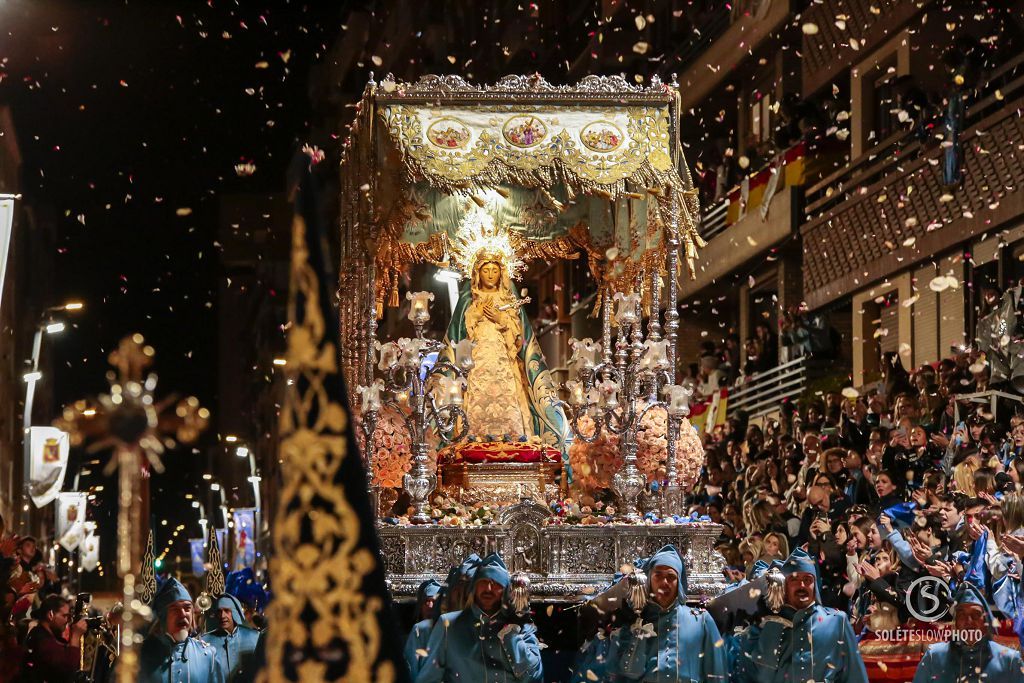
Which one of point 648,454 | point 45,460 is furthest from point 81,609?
point 45,460

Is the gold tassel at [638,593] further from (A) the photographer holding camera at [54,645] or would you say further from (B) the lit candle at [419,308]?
(A) the photographer holding camera at [54,645]

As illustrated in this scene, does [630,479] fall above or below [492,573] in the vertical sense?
above

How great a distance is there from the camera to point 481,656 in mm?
10617

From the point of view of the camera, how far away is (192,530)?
3553 inches

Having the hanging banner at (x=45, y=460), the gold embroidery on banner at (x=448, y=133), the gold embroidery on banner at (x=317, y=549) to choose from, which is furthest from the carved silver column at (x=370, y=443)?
the hanging banner at (x=45, y=460)

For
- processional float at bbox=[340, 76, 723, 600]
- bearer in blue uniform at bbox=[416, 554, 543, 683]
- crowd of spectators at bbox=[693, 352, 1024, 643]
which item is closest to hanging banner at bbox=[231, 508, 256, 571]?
crowd of spectators at bbox=[693, 352, 1024, 643]

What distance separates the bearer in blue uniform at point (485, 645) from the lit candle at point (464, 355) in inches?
137

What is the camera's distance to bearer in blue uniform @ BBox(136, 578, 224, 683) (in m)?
10.5

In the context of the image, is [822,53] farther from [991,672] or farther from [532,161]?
[991,672]

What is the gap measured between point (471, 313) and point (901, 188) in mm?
9069

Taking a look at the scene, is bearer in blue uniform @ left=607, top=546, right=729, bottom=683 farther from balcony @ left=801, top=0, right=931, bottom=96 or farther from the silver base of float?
balcony @ left=801, top=0, right=931, bottom=96

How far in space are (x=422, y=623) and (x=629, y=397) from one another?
12.5 feet

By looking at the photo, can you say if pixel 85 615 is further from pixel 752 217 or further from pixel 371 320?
pixel 752 217

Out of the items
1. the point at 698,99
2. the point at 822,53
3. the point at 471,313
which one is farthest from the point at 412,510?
the point at 698,99
